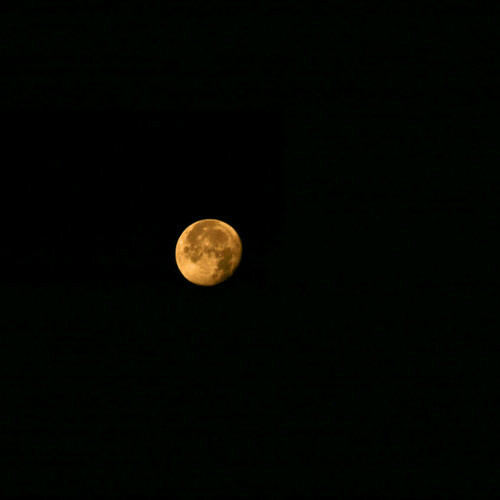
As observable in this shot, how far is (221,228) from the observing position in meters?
1.58

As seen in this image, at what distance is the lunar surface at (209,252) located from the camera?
5.05 ft

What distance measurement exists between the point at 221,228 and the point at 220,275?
22cm

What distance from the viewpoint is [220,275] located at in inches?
60.9

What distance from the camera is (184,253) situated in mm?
1593

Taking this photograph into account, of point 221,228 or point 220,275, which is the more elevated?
point 221,228

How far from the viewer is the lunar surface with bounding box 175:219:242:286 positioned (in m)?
1.54

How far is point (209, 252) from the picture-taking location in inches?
60.9

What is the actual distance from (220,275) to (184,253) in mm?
209

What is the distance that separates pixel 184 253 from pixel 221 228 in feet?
0.71

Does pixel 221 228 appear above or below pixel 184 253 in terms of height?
above
